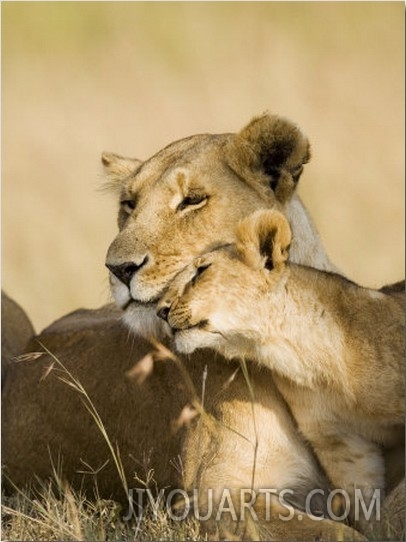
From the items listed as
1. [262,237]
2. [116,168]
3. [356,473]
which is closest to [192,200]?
[262,237]

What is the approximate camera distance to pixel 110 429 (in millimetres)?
5703

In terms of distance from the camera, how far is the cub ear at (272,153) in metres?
5.25

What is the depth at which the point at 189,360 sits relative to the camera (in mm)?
5434

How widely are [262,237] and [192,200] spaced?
0.56 metres

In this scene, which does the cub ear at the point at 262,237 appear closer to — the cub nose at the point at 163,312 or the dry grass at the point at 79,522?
the cub nose at the point at 163,312

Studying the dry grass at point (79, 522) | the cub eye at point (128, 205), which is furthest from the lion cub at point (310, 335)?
the cub eye at point (128, 205)

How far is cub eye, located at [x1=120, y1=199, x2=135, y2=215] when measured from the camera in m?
5.46

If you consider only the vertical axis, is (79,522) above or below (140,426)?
below

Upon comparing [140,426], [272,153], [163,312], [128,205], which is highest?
[272,153]

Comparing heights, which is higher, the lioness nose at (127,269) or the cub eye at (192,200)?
the cub eye at (192,200)

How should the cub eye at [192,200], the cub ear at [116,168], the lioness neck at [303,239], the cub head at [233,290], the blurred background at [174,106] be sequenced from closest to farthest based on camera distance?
the cub head at [233,290] → the cub eye at [192,200] → the lioness neck at [303,239] → the cub ear at [116,168] → the blurred background at [174,106]

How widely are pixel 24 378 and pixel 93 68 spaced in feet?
27.8

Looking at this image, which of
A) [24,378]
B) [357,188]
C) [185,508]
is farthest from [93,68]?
[185,508]

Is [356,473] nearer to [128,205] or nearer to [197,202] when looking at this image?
[197,202]
